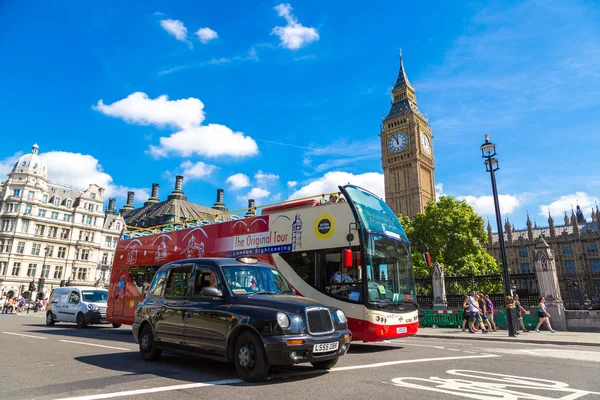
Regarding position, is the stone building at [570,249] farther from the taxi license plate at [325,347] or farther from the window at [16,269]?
the window at [16,269]

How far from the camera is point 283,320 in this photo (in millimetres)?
5117

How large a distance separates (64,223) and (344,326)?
63292mm

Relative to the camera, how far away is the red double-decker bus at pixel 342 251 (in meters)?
8.78

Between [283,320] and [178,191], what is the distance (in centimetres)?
7149

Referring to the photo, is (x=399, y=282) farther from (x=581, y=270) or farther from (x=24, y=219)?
(x=581, y=270)

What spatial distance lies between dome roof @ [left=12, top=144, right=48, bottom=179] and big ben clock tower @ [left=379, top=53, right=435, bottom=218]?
66.1 metres

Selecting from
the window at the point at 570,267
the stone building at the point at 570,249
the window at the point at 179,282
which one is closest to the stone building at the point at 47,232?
the window at the point at 179,282

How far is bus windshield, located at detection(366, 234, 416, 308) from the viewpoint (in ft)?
29.1

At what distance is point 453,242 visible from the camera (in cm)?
3894

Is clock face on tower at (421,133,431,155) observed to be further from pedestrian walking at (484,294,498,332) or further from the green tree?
pedestrian walking at (484,294,498,332)

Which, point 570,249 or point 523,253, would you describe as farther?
point 523,253

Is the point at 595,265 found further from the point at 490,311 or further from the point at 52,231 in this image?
the point at 52,231

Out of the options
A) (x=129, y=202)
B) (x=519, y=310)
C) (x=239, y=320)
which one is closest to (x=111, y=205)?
(x=129, y=202)

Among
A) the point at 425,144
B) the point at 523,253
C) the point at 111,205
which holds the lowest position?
the point at 523,253
